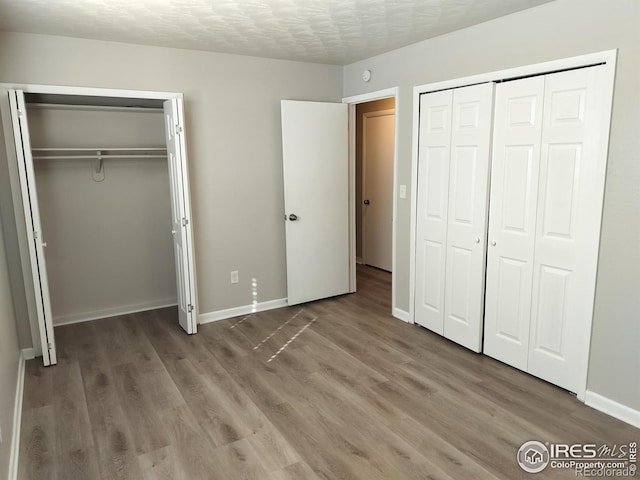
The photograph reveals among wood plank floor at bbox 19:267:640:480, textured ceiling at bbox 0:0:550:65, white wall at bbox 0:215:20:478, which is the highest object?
textured ceiling at bbox 0:0:550:65

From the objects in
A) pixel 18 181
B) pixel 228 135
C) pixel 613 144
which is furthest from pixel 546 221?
pixel 18 181

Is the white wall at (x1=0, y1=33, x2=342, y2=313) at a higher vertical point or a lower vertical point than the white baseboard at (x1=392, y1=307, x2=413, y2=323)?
higher

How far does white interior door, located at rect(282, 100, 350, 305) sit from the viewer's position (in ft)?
14.2

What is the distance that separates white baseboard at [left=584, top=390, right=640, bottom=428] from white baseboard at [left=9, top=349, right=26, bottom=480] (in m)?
3.15

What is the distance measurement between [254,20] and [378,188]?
10.9 ft

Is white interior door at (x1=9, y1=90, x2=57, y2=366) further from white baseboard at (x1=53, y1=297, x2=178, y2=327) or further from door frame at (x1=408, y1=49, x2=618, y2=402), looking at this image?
door frame at (x1=408, y1=49, x2=618, y2=402)

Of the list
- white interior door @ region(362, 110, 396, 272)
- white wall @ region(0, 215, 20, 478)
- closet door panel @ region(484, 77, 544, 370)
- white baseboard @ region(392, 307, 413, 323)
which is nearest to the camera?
white wall @ region(0, 215, 20, 478)

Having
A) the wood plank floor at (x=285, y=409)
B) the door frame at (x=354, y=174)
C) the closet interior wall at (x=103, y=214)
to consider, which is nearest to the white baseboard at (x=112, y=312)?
the closet interior wall at (x=103, y=214)

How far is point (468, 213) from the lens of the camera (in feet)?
11.2

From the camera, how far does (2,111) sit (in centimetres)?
313

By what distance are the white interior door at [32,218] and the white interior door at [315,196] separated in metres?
2.08

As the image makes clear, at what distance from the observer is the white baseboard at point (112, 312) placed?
13.6 feet

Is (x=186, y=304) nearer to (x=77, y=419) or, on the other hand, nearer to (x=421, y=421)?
(x=77, y=419)

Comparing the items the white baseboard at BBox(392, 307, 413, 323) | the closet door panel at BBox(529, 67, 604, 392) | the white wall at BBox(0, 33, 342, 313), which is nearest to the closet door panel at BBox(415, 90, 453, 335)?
the white baseboard at BBox(392, 307, 413, 323)
